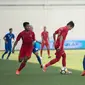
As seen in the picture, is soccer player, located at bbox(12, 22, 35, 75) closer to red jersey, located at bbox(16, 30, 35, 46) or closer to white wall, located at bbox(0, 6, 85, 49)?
red jersey, located at bbox(16, 30, 35, 46)

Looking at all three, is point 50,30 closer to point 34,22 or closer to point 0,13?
point 34,22

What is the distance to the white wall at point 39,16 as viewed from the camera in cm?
3153

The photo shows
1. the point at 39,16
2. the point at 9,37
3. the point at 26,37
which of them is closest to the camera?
the point at 26,37

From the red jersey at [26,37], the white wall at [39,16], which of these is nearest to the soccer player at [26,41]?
the red jersey at [26,37]

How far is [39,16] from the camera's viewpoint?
104 ft

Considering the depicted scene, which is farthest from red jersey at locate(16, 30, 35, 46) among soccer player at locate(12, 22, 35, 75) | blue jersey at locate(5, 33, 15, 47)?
blue jersey at locate(5, 33, 15, 47)

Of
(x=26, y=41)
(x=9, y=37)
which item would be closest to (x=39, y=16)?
(x=9, y=37)

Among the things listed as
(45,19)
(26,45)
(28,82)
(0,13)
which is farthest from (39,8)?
(28,82)

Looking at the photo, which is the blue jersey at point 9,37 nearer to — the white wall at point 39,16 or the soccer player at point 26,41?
the soccer player at point 26,41

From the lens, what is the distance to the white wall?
31531mm

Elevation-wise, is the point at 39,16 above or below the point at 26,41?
above

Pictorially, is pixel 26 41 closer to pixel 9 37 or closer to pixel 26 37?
pixel 26 37

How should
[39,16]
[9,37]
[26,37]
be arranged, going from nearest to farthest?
1. [26,37]
2. [9,37]
3. [39,16]

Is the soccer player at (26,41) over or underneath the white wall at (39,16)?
underneath
